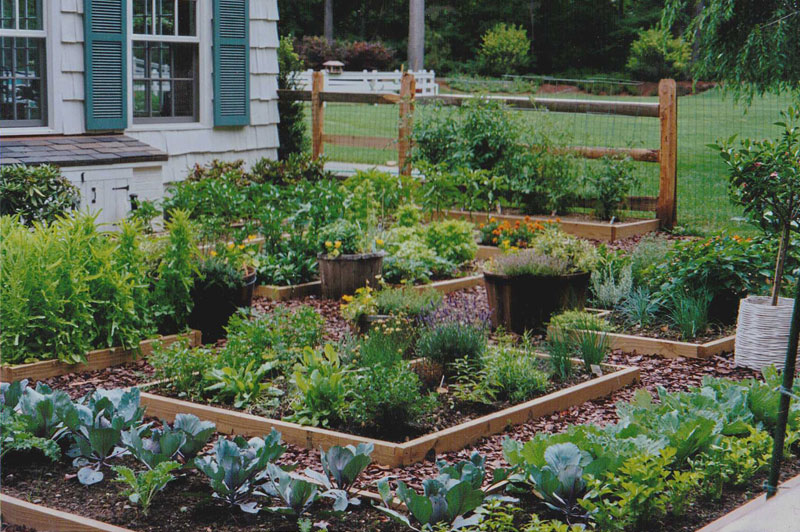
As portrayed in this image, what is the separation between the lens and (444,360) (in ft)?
17.2

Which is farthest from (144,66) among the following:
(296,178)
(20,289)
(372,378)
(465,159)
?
(372,378)

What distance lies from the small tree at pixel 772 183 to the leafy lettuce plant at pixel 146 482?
3.74m

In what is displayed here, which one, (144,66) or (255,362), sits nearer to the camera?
(255,362)

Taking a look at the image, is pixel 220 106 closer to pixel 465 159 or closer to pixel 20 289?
pixel 465 159

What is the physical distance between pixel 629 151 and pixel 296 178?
3865 mm

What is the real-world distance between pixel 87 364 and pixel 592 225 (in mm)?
6003

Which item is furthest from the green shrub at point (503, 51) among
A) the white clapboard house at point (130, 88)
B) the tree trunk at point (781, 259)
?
the tree trunk at point (781, 259)

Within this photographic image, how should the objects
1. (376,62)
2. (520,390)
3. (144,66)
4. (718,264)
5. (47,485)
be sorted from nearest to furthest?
(47,485)
(520,390)
(718,264)
(144,66)
(376,62)

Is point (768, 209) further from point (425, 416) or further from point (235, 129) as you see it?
point (235, 129)

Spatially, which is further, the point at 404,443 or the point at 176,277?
the point at 176,277

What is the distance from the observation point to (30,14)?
8.74 m

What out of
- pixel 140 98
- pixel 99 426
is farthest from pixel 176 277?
pixel 140 98

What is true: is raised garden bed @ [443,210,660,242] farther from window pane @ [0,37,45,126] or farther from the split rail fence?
window pane @ [0,37,45,126]

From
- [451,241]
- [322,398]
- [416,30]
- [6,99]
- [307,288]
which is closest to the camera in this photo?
[322,398]
